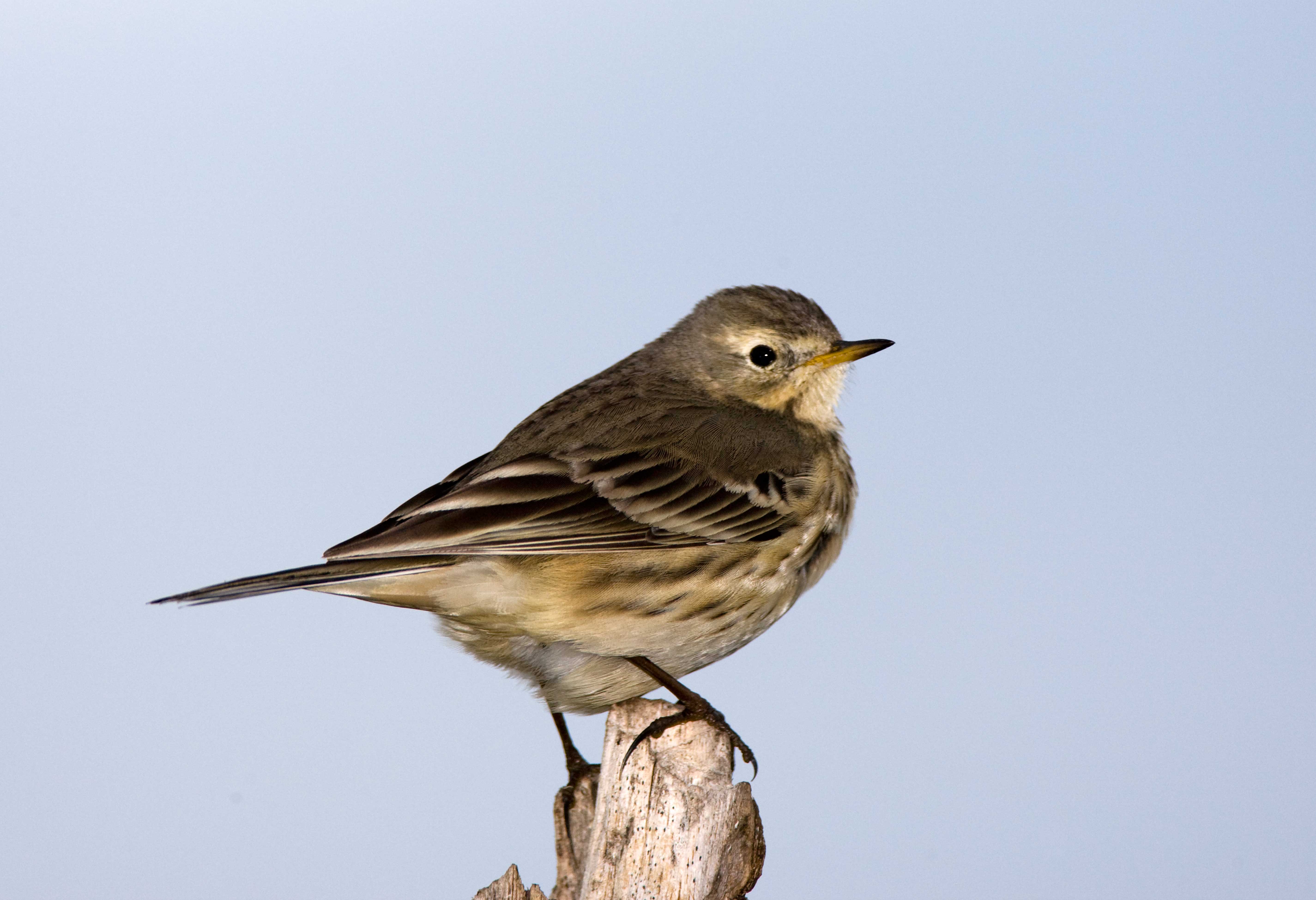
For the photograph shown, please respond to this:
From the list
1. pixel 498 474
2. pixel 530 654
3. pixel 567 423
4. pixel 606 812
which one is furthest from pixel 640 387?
pixel 606 812

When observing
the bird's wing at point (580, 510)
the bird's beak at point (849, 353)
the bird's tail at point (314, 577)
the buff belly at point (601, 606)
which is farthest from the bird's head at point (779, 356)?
the bird's tail at point (314, 577)

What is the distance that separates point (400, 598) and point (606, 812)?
1.25 m

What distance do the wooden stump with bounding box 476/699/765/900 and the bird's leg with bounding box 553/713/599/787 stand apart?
89cm

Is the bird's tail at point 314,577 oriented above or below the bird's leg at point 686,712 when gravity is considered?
above

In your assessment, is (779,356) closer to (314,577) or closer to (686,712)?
(686,712)

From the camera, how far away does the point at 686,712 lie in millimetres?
5660

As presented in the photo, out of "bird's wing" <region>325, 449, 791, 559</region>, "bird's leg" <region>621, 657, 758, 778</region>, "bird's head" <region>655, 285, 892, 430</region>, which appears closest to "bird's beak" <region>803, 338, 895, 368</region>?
"bird's head" <region>655, 285, 892, 430</region>

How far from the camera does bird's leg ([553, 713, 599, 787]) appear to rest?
256 inches

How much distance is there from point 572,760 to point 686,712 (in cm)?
116

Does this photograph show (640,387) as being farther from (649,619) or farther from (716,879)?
(716,879)

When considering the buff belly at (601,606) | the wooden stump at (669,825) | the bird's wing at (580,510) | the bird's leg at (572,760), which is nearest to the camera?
the wooden stump at (669,825)

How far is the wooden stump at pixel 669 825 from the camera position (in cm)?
509

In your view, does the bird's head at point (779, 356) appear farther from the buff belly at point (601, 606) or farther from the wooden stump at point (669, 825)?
the wooden stump at point (669, 825)

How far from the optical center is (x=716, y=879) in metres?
5.14
